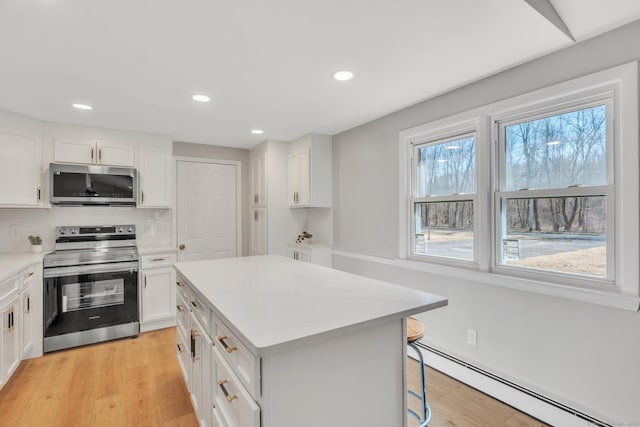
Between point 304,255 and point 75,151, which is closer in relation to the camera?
point 75,151

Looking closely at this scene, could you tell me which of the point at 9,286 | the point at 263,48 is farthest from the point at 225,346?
the point at 9,286

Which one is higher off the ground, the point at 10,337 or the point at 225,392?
the point at 225,392

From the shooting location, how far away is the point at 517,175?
86.2 inches

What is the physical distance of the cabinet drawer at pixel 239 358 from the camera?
102 cm

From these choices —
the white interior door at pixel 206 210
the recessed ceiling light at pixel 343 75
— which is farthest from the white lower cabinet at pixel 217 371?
the white interior door at pixel 206 210

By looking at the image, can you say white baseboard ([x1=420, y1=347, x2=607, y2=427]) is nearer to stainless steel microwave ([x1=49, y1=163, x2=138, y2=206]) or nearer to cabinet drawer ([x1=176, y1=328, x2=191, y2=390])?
cabinet drawer ([x1=176, y1=328, x2=191, y2=390])

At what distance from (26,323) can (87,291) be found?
490mm

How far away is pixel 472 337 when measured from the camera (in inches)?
92.7

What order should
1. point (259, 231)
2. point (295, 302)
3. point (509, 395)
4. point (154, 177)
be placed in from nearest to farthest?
point (295, 302)
point (509, 395)
point (154, 177)
point (259, 231)

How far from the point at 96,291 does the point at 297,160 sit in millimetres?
2643

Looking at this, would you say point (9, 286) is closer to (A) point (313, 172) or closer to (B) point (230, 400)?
(B) point (230, 400)

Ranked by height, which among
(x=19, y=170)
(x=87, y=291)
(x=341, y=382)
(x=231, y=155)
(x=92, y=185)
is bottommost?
(x=87, y=291)

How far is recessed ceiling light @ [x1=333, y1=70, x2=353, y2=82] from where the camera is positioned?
218 centimetres

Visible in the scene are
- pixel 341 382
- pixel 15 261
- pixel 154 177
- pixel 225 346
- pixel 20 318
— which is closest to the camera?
pixel 341 382
